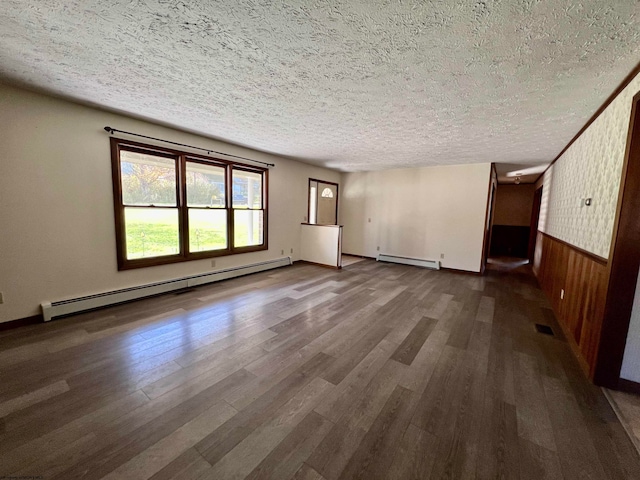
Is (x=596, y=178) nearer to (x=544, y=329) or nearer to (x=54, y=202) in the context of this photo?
(x=544, y=329)

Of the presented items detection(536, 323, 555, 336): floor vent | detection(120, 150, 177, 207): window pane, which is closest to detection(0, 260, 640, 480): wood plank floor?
detection(536, 323, 555, 336): floor vent

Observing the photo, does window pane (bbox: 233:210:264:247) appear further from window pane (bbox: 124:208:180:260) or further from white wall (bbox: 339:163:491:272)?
white wall (bbox: 339:163:491:272)

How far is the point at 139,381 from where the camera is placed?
1.93 m

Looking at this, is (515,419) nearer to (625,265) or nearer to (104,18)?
(625,265)

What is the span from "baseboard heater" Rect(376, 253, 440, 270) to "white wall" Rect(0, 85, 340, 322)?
5.42 meters

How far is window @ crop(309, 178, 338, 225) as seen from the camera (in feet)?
22.5

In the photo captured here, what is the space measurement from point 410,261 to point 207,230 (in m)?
4.85

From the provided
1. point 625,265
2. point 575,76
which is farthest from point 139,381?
point 575,76

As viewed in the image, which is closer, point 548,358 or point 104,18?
point 104,18

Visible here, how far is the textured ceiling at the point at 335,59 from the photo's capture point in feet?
4.85

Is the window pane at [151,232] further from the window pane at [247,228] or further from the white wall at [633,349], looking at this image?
the white wall at [633,349]

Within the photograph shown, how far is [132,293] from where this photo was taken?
11.6 ft

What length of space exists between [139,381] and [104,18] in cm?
251

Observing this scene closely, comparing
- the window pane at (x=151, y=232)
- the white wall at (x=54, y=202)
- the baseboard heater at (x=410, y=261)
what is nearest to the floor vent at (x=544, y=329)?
the baseboard heater at (x=410, y=261)
